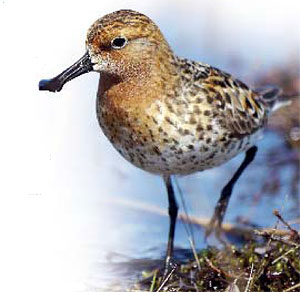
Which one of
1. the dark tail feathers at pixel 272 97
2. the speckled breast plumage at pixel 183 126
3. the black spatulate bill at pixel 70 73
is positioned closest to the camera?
the black spatulate bill at pixel 70 73

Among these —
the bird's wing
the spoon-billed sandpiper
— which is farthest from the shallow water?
the spoon-billed sandpiper

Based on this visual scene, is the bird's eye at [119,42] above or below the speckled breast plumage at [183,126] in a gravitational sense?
above

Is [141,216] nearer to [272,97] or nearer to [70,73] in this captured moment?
[272,97]

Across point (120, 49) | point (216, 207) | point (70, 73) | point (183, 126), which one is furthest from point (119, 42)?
point (216, 207)

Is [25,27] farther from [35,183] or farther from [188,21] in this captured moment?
[188,21]

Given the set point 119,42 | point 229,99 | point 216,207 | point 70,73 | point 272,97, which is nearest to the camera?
point 70,73

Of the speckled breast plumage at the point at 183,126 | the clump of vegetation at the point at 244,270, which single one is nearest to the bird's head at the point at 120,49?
the speckled breast plumage at the point at 183,126

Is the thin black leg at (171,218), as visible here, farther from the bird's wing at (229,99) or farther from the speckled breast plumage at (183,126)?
the bird's wing at (229,99)
